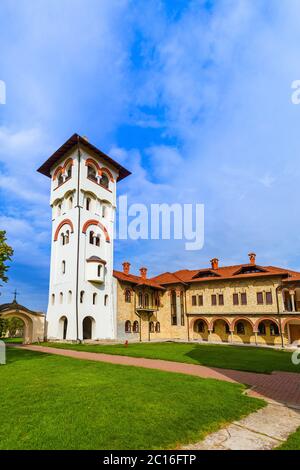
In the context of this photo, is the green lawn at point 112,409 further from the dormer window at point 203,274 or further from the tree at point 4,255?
the dormer window at point 203,274

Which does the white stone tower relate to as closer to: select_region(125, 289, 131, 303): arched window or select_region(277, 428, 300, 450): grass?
select_region(125, 289, 131, 303): arched window

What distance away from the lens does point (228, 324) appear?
30.2m

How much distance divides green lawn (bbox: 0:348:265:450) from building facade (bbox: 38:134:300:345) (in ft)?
56.1

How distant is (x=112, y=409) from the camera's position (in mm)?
5840

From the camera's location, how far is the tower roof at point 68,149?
28.0 m

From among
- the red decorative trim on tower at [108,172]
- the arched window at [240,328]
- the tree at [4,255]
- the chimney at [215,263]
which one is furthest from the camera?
the chimney at [215,263]

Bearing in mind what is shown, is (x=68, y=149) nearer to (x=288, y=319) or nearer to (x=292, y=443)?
(x=288, y=319)

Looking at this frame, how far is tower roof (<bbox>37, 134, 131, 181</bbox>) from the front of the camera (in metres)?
28.0

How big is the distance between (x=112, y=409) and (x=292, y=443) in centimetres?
335

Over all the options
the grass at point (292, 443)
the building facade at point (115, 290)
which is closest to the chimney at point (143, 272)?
the building facade at point (115, 290)

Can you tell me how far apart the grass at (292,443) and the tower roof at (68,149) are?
27484 millimetres

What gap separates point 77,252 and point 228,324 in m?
17.6

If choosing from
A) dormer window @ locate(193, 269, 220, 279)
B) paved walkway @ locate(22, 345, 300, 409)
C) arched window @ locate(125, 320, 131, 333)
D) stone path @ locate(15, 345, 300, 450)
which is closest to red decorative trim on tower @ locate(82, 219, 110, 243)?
arched window @ locate(125, 320, 131, 333)
